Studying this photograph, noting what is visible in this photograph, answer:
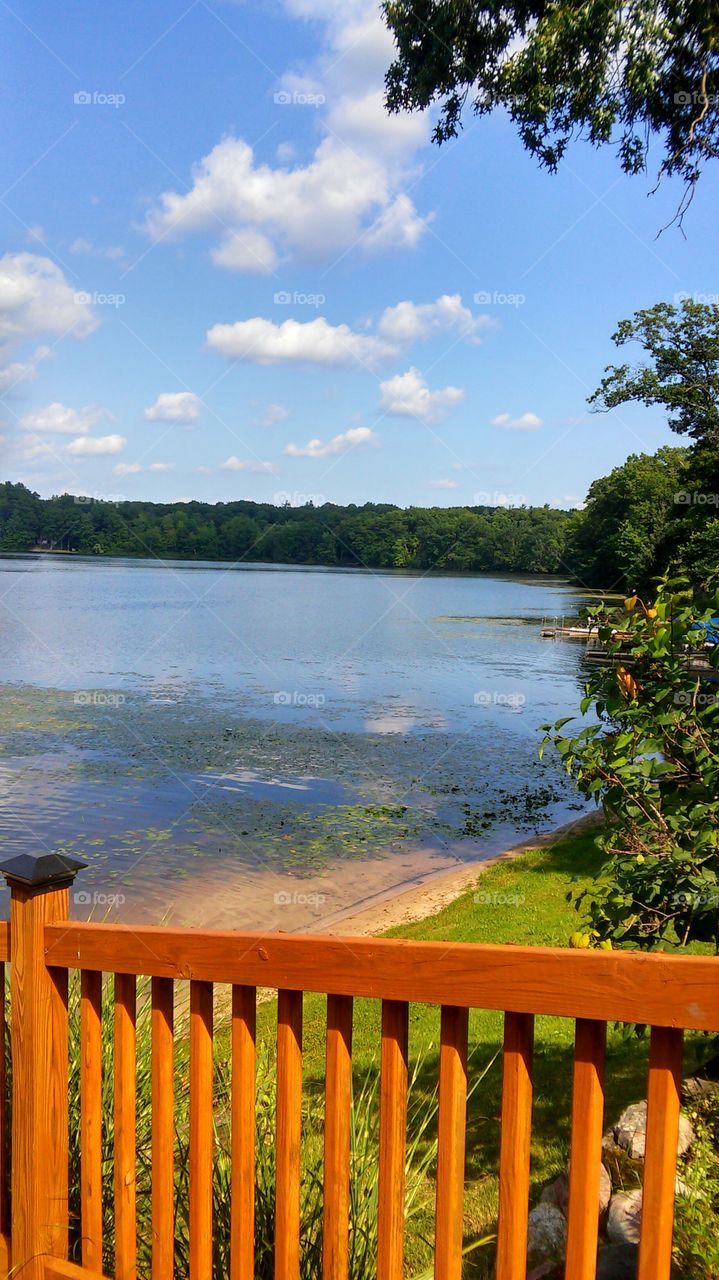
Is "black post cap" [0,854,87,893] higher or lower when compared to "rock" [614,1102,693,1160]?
higher

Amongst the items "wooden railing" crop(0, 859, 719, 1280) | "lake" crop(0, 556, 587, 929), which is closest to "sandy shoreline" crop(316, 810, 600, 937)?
"lake" crop(0, 556, 587, 929)

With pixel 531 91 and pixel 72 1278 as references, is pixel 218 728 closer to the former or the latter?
pixel 531 91

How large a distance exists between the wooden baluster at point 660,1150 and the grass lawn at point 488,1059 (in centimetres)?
74

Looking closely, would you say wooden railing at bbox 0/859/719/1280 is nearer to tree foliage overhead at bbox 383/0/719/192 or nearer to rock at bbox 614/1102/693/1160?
rock at bbox 614/1102/693/1160

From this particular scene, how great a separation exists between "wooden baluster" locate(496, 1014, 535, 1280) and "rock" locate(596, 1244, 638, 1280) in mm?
1284

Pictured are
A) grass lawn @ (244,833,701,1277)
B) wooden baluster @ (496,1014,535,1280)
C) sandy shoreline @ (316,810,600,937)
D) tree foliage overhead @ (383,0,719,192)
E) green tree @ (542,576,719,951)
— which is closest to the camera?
wooden baluster @ (496,1014,535,1280)

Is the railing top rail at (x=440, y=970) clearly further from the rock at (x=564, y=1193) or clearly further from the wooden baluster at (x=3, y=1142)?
the rock at (x=564, y=1193)

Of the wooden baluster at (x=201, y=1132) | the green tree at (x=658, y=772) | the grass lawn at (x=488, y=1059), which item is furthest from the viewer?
the grass lawn at (x=488, y=1059)

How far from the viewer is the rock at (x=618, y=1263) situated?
270 cm

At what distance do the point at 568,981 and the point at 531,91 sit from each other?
7.64m

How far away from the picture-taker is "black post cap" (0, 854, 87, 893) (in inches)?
93.0

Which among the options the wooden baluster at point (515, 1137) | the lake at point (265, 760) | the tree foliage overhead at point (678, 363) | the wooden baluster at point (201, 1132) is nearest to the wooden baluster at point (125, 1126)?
the wooden baluster at point (201, 1132)

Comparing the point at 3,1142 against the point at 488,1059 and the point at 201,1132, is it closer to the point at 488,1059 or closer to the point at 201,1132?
the point at 201,1132

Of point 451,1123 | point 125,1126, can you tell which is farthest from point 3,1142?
point 451,1123
